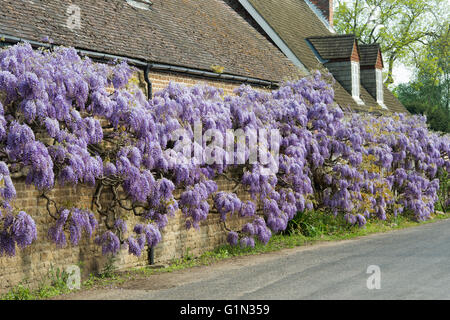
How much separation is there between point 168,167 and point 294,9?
780 inches

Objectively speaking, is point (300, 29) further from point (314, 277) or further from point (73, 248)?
point (73, 248)

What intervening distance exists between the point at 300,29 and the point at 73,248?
63.3 feet

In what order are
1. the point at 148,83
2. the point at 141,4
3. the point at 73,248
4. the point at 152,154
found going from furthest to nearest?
the point at 141,4, the point at 148,83, the point at 152,154, the point at 73,248

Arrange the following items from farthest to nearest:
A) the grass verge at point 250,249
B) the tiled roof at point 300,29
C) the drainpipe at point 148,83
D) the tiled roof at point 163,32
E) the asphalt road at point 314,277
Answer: the tiled roof at point 300,29
the drainpipe at point 148,83
the tiled roof at point 163,32
the grass verge at point 250,249
the asphalt road at point 314,277

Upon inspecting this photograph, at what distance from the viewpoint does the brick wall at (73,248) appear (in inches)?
395

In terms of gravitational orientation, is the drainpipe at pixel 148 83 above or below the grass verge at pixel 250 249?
above

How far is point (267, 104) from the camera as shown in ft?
53.8

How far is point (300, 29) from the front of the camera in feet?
91.6

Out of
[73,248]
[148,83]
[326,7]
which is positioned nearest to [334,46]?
[326,7]

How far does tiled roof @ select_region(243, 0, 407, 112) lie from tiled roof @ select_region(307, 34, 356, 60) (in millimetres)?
428

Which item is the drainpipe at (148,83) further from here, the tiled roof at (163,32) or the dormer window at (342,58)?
the dormer window at (342,58)

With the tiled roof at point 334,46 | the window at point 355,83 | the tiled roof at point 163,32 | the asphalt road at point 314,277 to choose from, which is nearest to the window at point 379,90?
the window at point 355,83

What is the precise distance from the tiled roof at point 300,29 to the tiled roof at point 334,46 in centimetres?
43
